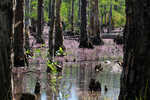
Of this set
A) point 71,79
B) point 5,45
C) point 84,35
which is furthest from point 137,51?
point 84,35

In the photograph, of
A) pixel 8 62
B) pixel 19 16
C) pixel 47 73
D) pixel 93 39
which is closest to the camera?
pixel 8 62

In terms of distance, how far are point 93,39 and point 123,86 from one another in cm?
1997

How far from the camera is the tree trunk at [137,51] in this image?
11.9 feet

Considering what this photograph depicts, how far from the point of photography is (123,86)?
387 cm

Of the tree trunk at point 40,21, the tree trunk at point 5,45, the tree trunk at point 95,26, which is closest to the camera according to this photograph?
the tree trunk at point 5,45

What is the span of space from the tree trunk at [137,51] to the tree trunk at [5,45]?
4.47ft

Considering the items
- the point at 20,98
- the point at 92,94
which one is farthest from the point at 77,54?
the point at 20,98

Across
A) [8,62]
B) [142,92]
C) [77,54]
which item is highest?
[8,62]

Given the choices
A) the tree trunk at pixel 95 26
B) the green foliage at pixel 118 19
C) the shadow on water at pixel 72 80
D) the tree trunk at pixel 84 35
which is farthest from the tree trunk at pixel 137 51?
the green foliage at pixel 118 19

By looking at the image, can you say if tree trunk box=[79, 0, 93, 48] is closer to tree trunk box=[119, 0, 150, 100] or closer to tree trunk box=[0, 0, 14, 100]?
tree trunk box=[0, 0, 14, 100]

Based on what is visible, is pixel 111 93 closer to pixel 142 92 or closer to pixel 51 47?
pixel 51 47

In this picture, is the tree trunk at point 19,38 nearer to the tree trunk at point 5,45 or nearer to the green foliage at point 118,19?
the tree trunk at point 5,45

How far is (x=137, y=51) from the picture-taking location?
3.69m

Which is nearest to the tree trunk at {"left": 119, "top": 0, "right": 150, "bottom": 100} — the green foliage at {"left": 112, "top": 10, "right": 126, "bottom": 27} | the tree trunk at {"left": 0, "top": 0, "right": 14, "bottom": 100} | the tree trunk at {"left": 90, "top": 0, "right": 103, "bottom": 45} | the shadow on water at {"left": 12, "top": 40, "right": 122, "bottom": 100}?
the tree trunk at {"left": 0, "top": 0, "right": 14, "bottom": 100}
